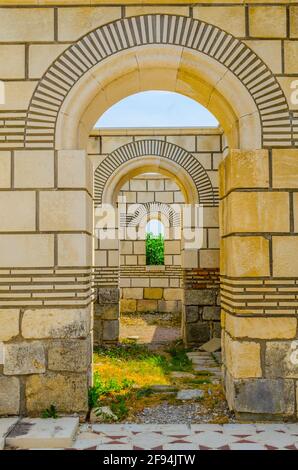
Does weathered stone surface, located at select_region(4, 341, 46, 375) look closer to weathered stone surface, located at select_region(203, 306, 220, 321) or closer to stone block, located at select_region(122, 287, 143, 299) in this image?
weathered stone surface, located at select_region(203, 306, 220, 321)

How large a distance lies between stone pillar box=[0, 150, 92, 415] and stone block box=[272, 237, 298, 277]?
174cm

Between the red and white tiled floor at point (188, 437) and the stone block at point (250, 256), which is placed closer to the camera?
the red and white tiled floor at point (188, 437)

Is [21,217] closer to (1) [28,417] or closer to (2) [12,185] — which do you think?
(2) [12,185]

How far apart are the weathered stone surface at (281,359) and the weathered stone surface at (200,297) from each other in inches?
184

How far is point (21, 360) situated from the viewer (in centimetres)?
435

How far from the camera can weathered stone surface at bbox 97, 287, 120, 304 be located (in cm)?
955

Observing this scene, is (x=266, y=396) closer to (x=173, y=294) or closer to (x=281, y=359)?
(x=281, y=359)

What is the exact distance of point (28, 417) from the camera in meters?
4.31

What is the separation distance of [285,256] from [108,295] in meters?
5.67

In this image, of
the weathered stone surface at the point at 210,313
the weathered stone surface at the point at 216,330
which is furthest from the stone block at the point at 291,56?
the weathered stone surface at the point at 216,330

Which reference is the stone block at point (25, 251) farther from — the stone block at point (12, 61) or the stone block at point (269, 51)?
the stone block at point (269, 51)

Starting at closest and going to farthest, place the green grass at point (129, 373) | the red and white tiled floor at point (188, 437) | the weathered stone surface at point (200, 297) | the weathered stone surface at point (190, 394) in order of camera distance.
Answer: the red and white tiled floor at point (188, 437)
the green grass at point (129, 373)
the weathered stone surface at point (190, 394)
the weathered stone surface at point (200, 297)

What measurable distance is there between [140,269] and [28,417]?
10725 mm

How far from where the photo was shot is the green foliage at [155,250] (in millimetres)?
15594
